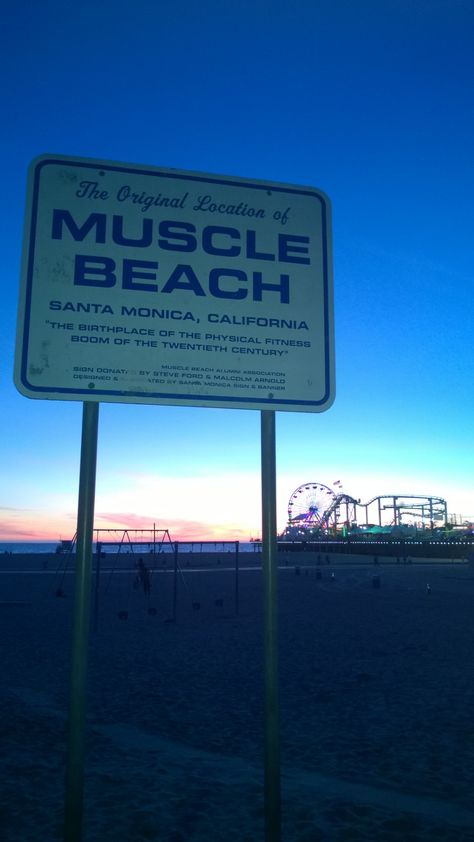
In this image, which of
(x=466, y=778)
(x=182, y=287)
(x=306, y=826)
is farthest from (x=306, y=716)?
(x=182, y=287)

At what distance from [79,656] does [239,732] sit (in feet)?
20.1

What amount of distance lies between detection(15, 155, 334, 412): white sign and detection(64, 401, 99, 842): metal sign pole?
0.39 meters

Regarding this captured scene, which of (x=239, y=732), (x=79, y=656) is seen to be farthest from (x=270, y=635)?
(x=239, y=732)

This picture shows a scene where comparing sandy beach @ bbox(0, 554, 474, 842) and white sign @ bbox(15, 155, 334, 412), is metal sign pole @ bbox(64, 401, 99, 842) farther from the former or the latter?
sandy beach @ bbox(0, 554, 474, 842)

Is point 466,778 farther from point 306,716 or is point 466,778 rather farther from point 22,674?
point 22,674

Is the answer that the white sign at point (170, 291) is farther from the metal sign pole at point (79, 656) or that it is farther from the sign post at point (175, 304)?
the metal sign pole at point (79, 656)

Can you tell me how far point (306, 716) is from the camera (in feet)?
26.9

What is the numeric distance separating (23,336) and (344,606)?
2143cm

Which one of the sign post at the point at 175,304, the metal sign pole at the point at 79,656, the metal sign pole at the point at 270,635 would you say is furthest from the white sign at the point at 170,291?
the metal sign pole at the point at 79,656

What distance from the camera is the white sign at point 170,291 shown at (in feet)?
7.75

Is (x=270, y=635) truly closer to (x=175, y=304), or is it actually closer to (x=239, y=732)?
(x=175, y=304)

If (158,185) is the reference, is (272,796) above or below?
below

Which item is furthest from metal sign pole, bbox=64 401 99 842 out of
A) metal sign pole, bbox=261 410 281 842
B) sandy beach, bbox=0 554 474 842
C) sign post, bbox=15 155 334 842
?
sandy beach, bbox=0 554 474 842

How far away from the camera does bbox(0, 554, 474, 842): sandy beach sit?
474cm
